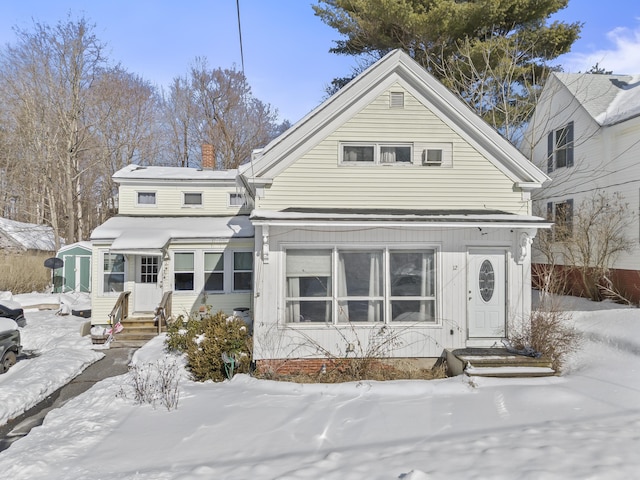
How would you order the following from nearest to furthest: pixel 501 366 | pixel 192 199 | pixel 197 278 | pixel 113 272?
1. pixel 501 366
2. pixel 113 272
3. pixel 197 278
4. pixel 192 199

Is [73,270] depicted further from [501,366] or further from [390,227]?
[501,366]

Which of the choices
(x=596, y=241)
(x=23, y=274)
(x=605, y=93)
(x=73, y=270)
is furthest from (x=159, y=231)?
(x=605, y=93)

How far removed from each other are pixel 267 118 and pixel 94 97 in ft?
41.5

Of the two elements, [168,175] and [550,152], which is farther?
[550,152]

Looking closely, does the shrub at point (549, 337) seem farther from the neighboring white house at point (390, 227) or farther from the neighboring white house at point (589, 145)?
the neighboring white house at point (589, 145)

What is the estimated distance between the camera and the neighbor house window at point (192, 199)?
53.4 ft

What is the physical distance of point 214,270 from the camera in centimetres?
1374

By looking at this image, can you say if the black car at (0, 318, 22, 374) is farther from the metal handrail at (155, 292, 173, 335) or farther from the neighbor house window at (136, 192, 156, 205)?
the neighbor house window at (136, 192, 156, 205)

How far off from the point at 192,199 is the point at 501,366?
13.3 metres

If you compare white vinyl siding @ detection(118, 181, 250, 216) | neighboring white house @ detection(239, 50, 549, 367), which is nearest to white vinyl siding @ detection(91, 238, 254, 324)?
white vinyl siding @ detection(118, 181, 250, 216)

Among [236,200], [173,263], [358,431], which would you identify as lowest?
[358,431]

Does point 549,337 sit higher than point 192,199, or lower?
lower

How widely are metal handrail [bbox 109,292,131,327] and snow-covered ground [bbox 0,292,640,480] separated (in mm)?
4586

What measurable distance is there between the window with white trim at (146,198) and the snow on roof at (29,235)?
13.7m
